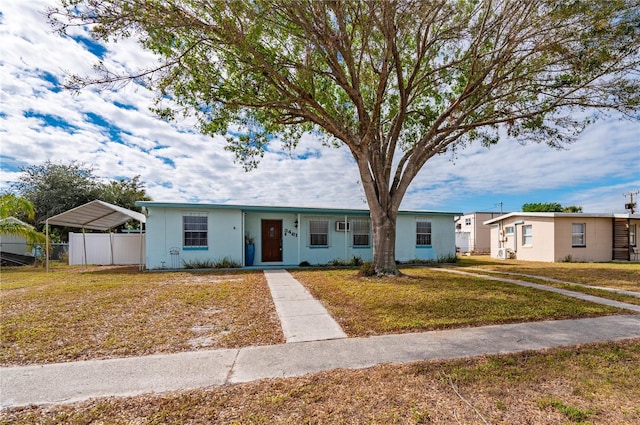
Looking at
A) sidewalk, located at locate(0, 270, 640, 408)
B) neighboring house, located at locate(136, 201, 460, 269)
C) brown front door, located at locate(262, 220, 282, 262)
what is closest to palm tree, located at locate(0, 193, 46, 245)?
neighboring house, located at locate(136, 201, 460, 269)

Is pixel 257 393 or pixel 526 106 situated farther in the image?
pixel 526 106

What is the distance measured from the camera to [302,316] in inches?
215

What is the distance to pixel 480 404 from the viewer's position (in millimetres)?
2629

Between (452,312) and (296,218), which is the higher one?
(296,218)

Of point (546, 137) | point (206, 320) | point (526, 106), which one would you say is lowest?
point (206, 320)

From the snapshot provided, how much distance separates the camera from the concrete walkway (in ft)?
14.6

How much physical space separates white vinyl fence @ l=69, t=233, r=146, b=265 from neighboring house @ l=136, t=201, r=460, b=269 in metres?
3.84

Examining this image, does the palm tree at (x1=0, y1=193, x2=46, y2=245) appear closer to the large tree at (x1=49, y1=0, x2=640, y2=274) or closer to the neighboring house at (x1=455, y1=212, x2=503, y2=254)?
the large tree at (x1=49, y1=0, x2=640, y2=274)

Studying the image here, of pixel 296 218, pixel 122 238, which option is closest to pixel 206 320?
pixel 296 218

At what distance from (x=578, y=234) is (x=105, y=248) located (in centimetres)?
2619

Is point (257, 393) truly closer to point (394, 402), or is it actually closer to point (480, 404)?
point (394, 402)

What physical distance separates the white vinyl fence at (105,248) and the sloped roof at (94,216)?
71 cm

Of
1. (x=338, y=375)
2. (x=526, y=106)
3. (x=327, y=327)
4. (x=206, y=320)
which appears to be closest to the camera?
(x=338, y=375)

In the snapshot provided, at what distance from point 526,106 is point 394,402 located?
408 inches
